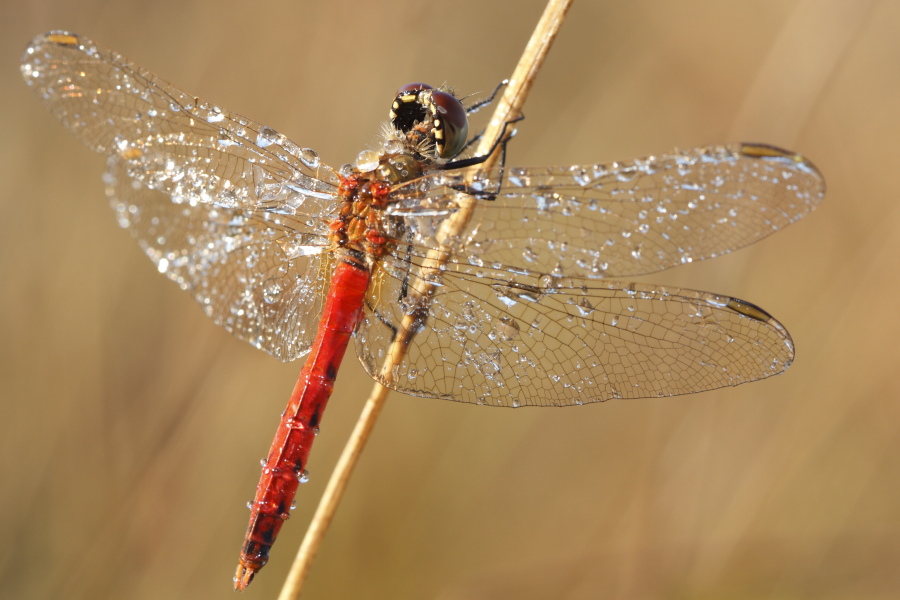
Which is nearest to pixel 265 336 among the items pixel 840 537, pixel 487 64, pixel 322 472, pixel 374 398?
pixel 374 398

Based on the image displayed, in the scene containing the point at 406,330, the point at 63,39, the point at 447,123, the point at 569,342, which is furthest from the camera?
the point at 447,123

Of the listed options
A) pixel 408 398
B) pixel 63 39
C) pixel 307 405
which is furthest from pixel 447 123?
pixel 408 398

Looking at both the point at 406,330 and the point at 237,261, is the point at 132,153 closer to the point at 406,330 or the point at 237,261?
the point at 237,261

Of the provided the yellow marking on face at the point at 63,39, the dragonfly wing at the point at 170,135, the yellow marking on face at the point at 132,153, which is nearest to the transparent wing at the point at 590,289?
the dragonfly wing at the point at 170,135

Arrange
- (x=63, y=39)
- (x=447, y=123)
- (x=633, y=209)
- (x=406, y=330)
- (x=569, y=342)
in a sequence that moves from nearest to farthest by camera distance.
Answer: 1. (x=633, y=209)
2. (x=569, y=342)
3. (x=406, y=330)
4. (x=63, y=39)
5. (x=447, y=123)

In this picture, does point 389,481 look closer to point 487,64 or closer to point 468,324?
point 468,324

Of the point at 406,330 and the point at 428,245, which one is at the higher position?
the point at 428,245
